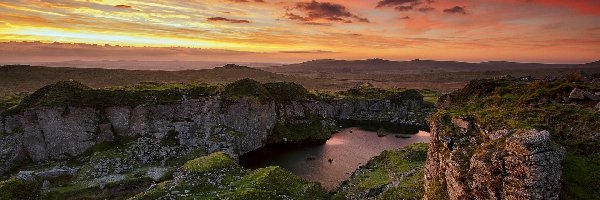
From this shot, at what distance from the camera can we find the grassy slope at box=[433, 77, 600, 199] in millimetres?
22500

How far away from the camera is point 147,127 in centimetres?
6606

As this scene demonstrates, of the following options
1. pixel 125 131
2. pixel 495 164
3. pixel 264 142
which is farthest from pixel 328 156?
pixel 495 164

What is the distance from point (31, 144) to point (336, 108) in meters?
71.7

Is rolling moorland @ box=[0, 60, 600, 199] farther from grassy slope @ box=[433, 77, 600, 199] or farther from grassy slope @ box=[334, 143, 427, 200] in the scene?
grassy slope @ box=[334, 143, 427, 200]

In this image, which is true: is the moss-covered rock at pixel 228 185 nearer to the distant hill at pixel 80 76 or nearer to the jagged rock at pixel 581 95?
the jagged rock at pixel 581 95

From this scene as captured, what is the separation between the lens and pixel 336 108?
11212 centimetres

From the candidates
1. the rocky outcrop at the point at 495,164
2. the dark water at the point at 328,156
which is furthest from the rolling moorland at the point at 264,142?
the dark water at the point at 328,156

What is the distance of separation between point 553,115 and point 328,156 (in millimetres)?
44816

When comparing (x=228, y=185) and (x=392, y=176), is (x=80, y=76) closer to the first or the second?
(x=228, y=185)

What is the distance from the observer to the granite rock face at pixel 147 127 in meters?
59.3

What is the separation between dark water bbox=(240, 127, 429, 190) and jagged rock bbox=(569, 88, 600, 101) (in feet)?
98.1

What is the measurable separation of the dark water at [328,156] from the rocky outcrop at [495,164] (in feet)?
85.8

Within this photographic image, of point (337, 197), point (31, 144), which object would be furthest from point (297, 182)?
point (31, 144)

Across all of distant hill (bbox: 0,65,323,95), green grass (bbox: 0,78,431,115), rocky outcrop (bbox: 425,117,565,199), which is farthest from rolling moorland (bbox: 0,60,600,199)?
distant hill (bbox: 0,65,323,95)
